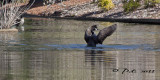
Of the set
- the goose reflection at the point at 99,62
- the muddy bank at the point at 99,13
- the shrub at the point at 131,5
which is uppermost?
the shrub at the point at 131,5

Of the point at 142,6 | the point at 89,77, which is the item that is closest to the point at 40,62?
the point at 89,77

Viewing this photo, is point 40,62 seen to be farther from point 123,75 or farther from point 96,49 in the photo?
point 96,49

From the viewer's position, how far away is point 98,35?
2417 cm

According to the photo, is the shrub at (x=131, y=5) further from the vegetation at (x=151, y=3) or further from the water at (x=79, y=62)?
the water at (x=79, y=62)

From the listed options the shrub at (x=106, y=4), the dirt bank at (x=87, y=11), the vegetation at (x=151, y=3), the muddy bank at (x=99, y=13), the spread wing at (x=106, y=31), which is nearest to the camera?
the spread wing at (x=106, y=31)

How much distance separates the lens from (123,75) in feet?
49.2

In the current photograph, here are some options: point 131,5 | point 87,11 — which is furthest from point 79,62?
point 87,11

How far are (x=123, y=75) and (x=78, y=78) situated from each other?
1372 mm

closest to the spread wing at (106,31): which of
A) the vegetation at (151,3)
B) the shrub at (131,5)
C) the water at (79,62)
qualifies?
the water at (79,62)

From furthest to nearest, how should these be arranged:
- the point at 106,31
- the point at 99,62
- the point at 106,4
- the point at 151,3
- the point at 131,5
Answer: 1. the point at 106,4
2. the point at 151,3
3. the point at 131,5
4. the point at 106,31
5. the point at 99,62

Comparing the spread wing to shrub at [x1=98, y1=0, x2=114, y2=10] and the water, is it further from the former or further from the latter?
shrub at [x1=98, y1=0, x2=114, y2=10]

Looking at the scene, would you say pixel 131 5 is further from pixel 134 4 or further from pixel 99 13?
pixel 99 13

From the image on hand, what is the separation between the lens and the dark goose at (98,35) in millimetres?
23914

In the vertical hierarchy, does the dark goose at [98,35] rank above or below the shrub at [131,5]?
below
